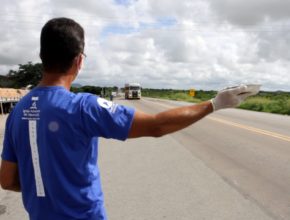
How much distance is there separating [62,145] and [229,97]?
0.95 metres

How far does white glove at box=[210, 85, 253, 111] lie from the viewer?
2.32 m

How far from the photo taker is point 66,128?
210 cm

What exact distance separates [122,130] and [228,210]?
3.98 meters

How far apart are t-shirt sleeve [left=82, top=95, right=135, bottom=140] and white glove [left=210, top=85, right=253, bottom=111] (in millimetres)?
495

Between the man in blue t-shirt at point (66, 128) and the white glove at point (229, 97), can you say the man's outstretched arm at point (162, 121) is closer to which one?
the man in blue t-shirt at point (66, 128)

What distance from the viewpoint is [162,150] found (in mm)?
11719

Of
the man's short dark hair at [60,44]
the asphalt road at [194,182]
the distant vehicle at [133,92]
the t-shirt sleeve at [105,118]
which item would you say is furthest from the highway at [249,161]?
the distant vehicle at [133,92]

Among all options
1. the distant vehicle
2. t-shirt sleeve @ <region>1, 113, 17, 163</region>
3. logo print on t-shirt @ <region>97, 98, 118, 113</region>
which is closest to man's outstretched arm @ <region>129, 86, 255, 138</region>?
logo print on t-shirt @ <region>97, 98, 118, 113</region>

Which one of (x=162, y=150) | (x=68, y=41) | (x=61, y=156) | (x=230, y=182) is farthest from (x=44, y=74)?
(x=162, y=150)

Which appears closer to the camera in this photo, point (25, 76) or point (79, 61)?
point (79, 61)

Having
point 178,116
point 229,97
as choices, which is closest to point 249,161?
point 229,97

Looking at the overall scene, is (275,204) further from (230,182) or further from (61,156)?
(61,156)

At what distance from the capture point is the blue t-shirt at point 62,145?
210cm

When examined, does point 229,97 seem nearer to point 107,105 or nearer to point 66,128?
point 107,105
